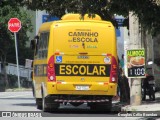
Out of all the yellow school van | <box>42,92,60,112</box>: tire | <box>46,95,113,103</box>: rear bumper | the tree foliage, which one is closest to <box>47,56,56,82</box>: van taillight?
the yellow school van

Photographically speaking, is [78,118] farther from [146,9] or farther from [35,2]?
[35,2]

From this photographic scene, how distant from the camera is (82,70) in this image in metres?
21.1

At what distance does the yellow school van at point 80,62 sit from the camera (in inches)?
823

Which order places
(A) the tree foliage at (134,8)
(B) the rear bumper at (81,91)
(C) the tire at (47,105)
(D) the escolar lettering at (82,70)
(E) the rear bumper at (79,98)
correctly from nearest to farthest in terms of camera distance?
(A) the tree foliage at (134,8) < (B) the rear bumper at (81,91) < (D) the escolar lettering at (82,70) < (E) the rear bumper at (79,98) < (C) the tire at (47,105)

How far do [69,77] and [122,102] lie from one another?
17.0 ft

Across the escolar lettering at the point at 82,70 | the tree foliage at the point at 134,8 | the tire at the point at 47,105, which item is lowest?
the tire at the point at 47,105

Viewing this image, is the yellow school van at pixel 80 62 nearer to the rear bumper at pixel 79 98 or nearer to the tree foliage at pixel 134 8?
the rear bumper at pixel 79 98

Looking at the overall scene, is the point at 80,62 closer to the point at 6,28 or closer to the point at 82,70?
the point at 82,70

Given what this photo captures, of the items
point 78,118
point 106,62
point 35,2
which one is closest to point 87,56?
point 106,62

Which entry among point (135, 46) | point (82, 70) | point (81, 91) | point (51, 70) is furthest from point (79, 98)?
point (135, 46)

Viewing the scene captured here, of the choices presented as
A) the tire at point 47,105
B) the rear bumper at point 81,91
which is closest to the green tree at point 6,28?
the tire at point 47,105

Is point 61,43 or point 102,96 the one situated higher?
point 61,43

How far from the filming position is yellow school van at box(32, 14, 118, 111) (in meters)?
20.9

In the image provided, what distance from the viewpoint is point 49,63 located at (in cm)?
2091
